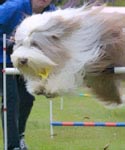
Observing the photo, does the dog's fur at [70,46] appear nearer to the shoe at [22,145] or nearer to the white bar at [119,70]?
the white bar at [119,70]

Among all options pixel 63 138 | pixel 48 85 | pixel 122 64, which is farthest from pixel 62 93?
pixel 63 138

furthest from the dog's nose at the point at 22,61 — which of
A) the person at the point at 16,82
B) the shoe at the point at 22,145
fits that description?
the shoe at the point at 22,145

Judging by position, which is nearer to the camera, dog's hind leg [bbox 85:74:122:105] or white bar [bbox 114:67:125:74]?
white bar [bbox 114:67:125:74]

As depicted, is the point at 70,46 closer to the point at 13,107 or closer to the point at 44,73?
the point at 44,73

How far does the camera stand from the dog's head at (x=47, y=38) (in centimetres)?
588

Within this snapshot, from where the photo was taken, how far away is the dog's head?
19.3 feet

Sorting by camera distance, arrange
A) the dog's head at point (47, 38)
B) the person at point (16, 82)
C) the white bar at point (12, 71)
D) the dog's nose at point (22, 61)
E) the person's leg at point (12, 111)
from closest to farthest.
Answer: the dog's nose at point (22, 61)
the dog's head at point (47, 38)
the white bar at point (12, 71)
the person at point (16, 82)
the person's leg at point (12, 111)

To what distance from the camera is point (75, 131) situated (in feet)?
29.2

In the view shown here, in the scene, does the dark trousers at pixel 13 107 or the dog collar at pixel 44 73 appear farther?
the dark trousers at pixel 13 107

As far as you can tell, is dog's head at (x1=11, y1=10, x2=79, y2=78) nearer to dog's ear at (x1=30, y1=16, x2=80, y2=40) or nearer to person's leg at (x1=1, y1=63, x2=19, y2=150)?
dog's ear at (x1=30, y1=16, x2=80, y2=40)

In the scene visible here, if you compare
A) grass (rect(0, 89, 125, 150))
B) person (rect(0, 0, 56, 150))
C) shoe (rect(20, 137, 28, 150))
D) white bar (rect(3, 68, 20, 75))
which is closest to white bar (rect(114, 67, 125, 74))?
grass (rect(0, 89, 125, 150))

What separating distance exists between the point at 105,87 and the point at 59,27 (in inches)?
27.4

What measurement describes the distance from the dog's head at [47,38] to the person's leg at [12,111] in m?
1.05

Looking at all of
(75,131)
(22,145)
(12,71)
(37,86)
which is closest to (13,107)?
(22,145)
